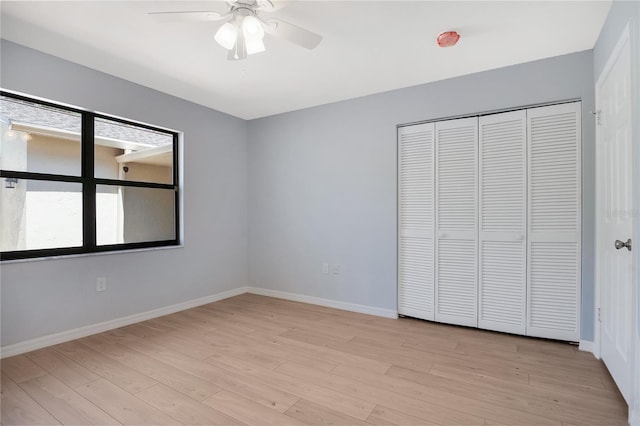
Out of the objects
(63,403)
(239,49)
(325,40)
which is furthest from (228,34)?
(63,403)

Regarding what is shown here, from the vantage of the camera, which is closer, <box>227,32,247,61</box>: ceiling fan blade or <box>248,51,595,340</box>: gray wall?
Answer: <box>227,32,247,61</box>: ceiling fan blade

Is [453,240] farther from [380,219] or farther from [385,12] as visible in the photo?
[385,12]

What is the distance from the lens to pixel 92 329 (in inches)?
113

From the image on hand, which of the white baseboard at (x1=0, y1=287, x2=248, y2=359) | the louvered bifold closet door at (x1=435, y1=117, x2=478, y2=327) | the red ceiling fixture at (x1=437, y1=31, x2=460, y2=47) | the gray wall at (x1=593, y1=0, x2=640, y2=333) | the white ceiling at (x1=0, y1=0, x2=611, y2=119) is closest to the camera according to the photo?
the gray wall at (x1=593, y1=0, x2=640, y2=333)

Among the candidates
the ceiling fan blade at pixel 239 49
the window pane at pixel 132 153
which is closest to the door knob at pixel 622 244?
Answer: the ceiling fan blade at pixel 239 49

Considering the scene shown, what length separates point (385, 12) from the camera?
2.08m

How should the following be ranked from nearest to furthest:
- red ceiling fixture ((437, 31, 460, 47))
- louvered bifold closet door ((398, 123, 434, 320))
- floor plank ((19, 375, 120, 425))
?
floor plank ((19, 375, 120, 425)) → red ceiling fixture ((437, 31, 460, 47)) → louvered bifold closet door ((398, 123, 434, 320))

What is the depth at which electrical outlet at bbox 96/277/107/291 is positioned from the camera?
115 inches

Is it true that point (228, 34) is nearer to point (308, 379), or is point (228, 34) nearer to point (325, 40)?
point (325, 40)

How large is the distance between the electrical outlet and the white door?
3983mm

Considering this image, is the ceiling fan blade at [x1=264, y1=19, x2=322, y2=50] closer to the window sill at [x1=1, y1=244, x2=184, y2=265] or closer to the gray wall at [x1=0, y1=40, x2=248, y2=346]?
the gray wall at [x1=0, y1=40, x2=248, y2=346]

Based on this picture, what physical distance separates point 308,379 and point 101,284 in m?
2.22

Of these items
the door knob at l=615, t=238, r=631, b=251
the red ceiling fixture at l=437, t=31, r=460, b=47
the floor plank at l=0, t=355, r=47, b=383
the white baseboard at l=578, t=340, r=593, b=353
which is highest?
the red ceiling fixture at l=437, t=31, r=460, b=47

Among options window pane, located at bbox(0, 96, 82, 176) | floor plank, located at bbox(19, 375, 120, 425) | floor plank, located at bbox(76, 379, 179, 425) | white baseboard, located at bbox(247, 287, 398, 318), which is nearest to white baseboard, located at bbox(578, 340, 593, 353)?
white baseboard, located at bbox(247, 287, 398, 318)
